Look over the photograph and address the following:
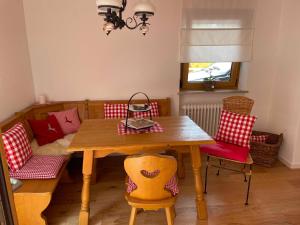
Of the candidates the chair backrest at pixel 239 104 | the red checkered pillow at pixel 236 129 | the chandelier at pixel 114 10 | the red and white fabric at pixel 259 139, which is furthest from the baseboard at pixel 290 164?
the chandelier at pixel 114 10

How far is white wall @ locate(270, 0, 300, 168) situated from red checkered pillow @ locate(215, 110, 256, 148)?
0.94m

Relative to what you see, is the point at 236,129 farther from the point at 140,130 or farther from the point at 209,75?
the point at 209,75

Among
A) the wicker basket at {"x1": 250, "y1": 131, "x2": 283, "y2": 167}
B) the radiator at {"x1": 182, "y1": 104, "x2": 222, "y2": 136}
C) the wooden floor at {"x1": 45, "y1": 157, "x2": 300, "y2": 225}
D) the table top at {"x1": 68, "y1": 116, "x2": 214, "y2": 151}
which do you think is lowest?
the wooden floor at {"x1": 45, "y1": 157, "x2": 300, "y2": 225}

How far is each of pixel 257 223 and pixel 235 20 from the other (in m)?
2.62

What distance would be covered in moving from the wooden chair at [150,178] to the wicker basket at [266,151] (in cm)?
194

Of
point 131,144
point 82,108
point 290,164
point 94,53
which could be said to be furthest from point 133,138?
point 290,164

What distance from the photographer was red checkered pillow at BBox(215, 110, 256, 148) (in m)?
2.51

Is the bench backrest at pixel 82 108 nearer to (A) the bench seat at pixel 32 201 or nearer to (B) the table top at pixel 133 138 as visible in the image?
(B) the table top at pixel 133 138

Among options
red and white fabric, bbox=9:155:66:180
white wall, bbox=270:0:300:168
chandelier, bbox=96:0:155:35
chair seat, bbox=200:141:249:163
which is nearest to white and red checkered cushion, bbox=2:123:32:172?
red and white fabric, bbox=9:155:66:180

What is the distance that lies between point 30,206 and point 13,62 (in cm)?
170

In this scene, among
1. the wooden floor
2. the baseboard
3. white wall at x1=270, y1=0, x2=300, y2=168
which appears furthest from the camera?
the baseboard

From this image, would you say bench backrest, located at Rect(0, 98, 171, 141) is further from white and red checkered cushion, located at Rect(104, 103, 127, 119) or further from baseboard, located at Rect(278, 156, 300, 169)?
baseboard, located at Rect(278, 156, 300, 169)

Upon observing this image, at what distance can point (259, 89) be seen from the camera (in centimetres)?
354

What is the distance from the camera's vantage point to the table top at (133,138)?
1891 mm
